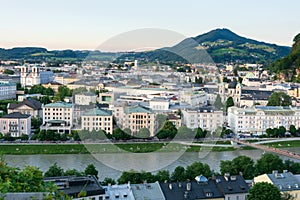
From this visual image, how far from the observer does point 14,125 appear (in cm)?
836

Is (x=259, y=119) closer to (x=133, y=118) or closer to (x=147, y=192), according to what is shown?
(x=133, y=118)

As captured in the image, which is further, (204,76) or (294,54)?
(294,54)

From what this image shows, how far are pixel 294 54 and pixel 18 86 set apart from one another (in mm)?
9602

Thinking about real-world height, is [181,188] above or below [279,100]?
below

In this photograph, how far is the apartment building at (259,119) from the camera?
9.42 metres

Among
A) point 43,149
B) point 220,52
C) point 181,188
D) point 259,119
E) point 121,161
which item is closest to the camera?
point 181,188

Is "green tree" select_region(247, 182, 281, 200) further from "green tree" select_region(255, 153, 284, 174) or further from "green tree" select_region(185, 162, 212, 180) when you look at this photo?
"green tree" select_region(255, 153, 284, 174)

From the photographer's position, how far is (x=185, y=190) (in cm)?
408

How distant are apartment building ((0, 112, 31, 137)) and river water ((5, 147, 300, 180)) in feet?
4.79

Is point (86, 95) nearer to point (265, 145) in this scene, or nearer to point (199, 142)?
point (199, 142)

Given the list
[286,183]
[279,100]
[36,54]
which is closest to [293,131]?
[279,100]

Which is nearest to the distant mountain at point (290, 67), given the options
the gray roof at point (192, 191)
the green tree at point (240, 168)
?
the green tree at point (240, 168)

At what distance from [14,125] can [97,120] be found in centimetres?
199

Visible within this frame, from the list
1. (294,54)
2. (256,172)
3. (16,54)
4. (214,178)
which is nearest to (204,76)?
(256,172)
